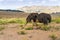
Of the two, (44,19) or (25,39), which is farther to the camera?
(44,19)

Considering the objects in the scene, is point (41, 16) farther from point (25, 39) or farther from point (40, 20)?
point (25, 39)

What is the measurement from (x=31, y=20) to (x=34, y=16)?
4.01 feet

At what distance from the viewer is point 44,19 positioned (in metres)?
30.2

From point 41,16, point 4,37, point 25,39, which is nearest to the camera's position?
point 25,39

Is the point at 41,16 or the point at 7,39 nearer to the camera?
the point at 7,39

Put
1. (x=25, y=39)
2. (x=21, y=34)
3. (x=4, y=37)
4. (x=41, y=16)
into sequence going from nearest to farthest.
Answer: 1. (x=25, y=39)
2. (x=4, y=37)
3. (x=21, y=34)
4. (x=41, y=16)

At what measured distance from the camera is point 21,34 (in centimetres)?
2308

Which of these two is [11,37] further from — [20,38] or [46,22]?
[46,22]

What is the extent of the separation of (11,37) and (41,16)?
30.0ft

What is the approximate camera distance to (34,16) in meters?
30.5

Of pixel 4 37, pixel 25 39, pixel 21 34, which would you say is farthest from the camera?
pixel 21 34

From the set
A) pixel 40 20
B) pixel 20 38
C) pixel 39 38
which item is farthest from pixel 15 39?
pixel 40 20

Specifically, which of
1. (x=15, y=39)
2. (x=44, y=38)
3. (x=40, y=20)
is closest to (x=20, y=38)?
(x=15, y=39)

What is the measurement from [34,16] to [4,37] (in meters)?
9.42
